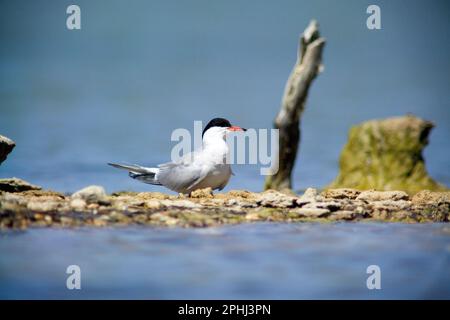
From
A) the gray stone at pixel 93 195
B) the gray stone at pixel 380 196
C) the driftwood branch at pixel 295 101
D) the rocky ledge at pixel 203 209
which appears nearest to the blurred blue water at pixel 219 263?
the rocky ledge at pixel 203 209

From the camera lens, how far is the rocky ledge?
6191 millimetres

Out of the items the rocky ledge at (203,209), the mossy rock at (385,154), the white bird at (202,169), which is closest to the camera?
Answer: the rocky ledge at (203,209)

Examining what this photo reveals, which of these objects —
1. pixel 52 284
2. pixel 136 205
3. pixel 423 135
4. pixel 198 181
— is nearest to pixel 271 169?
pixel 423 135

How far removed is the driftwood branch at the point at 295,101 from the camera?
523 inches

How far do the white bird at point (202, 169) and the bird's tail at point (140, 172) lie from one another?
1 cm

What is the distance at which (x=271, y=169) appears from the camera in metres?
14.0

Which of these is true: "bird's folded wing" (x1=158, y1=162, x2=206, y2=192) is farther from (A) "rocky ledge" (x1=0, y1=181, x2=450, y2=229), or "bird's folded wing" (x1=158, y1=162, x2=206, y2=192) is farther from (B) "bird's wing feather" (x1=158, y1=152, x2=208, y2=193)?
(A) "rocky ledge" (x1=0, y1=181, x2=450, y2=229)

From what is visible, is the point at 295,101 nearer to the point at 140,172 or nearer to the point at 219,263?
the point at 140,172

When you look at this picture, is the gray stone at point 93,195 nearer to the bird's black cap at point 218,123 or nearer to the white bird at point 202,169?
the white bird at point 202,169

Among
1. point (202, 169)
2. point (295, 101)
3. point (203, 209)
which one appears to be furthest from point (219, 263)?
point (295, 101)

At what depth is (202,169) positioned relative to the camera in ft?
25.0

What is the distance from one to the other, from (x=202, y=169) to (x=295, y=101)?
6.66 m
